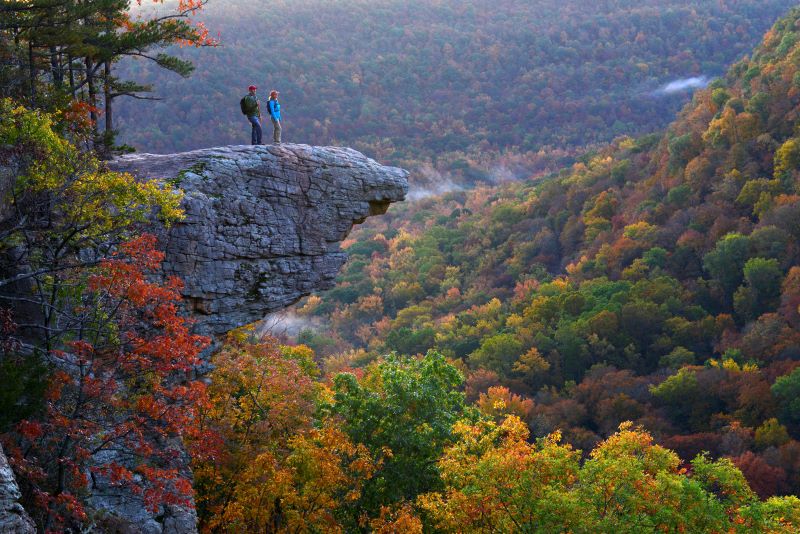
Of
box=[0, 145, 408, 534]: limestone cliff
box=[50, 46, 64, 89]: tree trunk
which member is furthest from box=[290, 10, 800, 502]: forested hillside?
box=[50, 46, 64, 89]: tree trunk

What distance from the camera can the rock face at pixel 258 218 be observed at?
60.1 ft

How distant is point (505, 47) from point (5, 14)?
130 m

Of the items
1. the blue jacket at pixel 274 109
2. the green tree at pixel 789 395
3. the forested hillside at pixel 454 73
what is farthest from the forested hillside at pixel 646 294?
the forested hillside at pixel 454 73

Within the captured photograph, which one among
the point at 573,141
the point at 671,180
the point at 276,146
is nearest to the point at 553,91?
the point at 573,141

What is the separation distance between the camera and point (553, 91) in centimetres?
13025

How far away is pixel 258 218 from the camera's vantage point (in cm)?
1917

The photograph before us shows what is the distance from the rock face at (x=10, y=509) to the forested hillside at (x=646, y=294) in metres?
12.2

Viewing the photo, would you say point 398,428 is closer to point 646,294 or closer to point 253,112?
point 253,112

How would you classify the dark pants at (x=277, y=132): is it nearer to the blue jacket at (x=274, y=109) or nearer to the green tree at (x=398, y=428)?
the blue jacket at (x=274, y=109)

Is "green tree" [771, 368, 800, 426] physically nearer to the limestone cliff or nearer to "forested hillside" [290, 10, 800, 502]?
"forested hillside" [290, 10, 800, 502]

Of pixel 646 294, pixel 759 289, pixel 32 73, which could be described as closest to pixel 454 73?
pixel 646 294

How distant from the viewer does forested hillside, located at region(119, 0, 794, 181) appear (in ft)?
347

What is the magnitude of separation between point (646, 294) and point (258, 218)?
120 ft

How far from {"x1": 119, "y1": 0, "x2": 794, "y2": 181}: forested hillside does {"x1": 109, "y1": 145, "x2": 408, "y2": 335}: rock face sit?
240 ft
